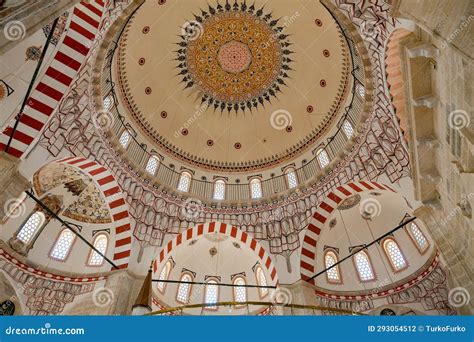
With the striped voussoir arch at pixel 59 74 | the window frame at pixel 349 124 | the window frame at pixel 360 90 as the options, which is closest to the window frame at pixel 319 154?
the window frame at pixel 349 124

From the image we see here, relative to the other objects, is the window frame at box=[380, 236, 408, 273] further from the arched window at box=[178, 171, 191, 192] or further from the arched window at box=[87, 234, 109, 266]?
the arched window at box=[87, 234, 109, 266]

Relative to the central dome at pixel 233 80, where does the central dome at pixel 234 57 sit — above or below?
above

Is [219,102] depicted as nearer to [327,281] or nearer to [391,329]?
[327,281]

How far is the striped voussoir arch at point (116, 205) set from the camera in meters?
10.7

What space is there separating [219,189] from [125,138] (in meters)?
4.17

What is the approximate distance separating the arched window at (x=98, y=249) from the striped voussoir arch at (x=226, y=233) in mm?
1792

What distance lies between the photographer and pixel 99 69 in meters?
9.82

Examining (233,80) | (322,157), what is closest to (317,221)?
(322,157)

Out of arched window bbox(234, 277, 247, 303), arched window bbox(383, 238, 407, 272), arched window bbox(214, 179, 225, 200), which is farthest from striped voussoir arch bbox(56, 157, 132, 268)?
arched window bbox(383, 238, 407, 272)

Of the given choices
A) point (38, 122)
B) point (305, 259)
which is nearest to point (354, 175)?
point (305, 259)

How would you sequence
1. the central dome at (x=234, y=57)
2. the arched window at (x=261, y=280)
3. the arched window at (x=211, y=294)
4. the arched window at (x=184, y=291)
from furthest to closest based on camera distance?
the central dome at (x=234, y=57) < the arched window at (x=211, y=294) < the arched window at (x=184, y=291) < the arched window at (x=261, y=280)

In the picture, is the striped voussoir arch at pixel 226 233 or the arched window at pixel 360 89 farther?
the striped voussoir arch at pixel 226 233

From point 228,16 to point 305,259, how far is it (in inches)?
394

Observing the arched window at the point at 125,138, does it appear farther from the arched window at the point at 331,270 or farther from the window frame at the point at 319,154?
the arched window at the point at 331,270
